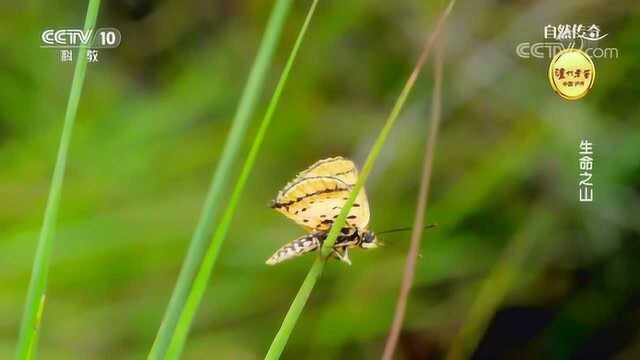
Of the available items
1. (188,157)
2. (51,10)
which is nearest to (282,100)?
(188,157)

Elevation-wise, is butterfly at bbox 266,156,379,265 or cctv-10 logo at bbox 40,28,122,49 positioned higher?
cctv-10 logo at bbox 40,28,122,49

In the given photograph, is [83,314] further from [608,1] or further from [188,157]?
[608,1]

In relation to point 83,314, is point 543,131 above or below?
above

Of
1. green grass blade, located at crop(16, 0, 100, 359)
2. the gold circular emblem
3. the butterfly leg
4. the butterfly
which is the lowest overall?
green grass blade, located at crop(16, 0, 100, 359)

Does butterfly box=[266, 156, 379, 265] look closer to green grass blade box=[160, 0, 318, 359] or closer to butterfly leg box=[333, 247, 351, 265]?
butterfly leg box=[333, 247, 351, 265]

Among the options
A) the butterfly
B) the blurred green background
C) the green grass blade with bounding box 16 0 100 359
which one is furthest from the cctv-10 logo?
the green grass blade with bounding box 16 0 100 359

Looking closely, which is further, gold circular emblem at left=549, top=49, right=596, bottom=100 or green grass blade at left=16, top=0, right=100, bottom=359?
gold circular emblem at left=549, top=49, right=596, bottom=100

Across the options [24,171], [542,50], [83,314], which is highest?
[542,50]

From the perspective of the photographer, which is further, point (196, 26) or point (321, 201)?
point (196, 26)
